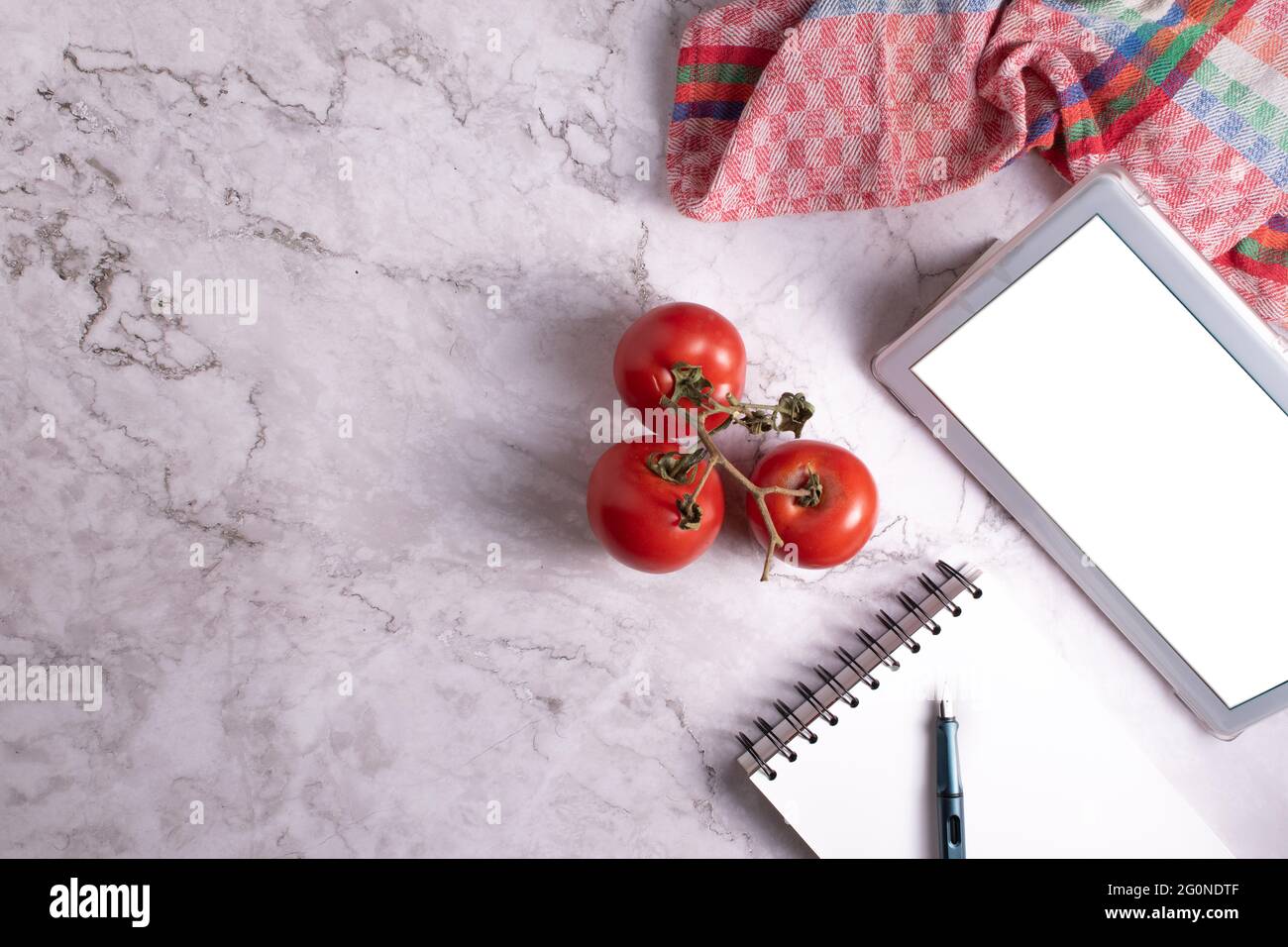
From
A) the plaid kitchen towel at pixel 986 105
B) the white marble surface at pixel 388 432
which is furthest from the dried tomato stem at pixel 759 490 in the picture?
the plaid kitchen towel at pixel 986 105

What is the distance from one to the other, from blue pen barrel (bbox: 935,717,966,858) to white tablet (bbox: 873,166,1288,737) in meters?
0.22

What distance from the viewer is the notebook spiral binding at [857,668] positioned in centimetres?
85

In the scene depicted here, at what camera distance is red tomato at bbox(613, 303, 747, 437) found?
74 cm

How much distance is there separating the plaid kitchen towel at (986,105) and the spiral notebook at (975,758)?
1.41 feet

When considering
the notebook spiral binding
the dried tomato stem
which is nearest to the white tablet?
the notebook spiral binding

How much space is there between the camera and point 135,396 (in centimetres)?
85

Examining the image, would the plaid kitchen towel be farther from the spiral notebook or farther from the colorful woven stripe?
the spiral notebook

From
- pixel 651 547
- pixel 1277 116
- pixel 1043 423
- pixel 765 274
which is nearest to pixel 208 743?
pixel 651 547

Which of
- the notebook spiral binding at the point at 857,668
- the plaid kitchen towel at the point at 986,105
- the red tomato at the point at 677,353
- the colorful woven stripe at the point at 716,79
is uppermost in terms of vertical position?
the colorful woven stripe at the point at 716,79

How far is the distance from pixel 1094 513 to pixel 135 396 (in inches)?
38.5

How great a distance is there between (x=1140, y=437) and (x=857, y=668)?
0.35 meters
